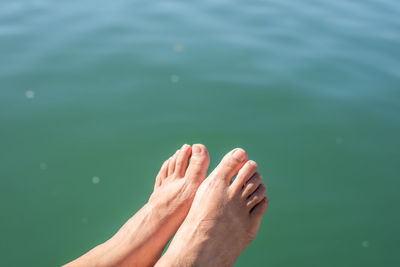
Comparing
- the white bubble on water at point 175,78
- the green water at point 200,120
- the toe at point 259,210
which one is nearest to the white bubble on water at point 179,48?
the green water at point 200,120

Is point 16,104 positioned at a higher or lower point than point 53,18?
lower

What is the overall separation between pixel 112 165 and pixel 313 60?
74.8 inches

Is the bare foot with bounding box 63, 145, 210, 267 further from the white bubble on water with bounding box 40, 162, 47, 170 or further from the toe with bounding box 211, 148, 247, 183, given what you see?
the white bubble on water with bounding box 40, 162, 47, 170

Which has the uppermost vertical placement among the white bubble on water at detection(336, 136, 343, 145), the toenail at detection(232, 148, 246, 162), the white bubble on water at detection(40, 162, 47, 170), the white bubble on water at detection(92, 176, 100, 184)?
the toenail at detection(232, 148, 246, 162)

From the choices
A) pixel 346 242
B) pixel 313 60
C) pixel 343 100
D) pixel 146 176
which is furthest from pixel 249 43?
pixel 346 242

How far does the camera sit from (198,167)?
1.67 meters

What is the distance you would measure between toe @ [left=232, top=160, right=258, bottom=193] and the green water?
280 millimetres

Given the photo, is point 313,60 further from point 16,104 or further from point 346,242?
point 16,104

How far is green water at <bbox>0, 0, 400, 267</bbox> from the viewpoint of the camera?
5.49ft

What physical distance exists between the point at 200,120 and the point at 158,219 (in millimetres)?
879

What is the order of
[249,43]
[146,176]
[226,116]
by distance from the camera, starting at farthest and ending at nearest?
1. [249,43]
2. [226,116]
3. [146,176]

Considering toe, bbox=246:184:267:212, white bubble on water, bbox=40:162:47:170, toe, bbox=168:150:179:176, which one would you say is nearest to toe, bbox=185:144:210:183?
toe, bbox=168:150:179:176

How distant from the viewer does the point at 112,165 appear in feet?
6.40

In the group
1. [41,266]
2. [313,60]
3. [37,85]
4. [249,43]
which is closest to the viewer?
[41,266]
